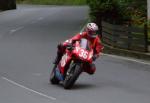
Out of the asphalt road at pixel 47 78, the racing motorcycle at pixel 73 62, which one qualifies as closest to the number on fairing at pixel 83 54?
the racing motorcycle at pixel 73 62

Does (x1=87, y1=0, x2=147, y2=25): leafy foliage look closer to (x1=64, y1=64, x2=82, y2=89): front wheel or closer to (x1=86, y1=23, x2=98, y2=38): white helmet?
(x1=86, y1=23, x2=98, y2=38): white helmet

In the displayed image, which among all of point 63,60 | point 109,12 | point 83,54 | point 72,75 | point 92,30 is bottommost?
point 109,12

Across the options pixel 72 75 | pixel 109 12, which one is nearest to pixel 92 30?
pixel 72 75

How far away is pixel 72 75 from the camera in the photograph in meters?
14.8

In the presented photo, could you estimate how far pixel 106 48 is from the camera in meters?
24.5

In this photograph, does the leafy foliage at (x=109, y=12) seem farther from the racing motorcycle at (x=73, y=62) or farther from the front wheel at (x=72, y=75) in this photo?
the front wheel at (x=72, y=75)

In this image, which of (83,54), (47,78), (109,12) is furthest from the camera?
(109,12)

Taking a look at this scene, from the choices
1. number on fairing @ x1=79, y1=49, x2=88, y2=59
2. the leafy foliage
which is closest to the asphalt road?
number on fairing @ x1=79, y1=49, x2=88, y2=59

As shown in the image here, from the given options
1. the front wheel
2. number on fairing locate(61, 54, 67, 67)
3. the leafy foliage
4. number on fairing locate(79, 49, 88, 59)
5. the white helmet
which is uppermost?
the white helmet

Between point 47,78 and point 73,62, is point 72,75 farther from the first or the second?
point 47,78

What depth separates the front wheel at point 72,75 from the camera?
14.8 metres

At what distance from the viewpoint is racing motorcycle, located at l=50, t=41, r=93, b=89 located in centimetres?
1487

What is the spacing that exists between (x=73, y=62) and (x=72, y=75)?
1.25 feet

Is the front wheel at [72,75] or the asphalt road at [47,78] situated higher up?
the front wheel at [72,75]
